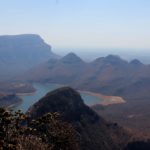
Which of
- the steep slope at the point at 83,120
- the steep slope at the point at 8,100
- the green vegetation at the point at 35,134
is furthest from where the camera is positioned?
the steep slope at the point at 8,100

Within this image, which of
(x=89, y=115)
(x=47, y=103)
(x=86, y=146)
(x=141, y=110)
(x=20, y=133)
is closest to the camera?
(x=20, y=133)

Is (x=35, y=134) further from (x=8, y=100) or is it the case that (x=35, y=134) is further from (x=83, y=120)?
(x=8, y=100)

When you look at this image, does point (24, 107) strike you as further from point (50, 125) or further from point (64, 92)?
point (50, 125)

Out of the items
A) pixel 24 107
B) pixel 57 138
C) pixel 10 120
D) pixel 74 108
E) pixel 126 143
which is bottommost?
pixel 24 107

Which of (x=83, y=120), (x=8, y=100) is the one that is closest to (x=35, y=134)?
(x=83, y=120)

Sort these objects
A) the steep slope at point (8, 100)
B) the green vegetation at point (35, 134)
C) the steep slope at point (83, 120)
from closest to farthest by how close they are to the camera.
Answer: the green vegetation at point (35, 134)
the steep slope at point (83, 120)
the steep slope at point (8, 100)

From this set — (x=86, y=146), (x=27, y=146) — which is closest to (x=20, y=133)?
(x=27, y=146)

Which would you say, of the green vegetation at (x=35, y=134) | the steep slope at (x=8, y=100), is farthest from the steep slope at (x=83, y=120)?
the steep slope at (x=8, y=100)

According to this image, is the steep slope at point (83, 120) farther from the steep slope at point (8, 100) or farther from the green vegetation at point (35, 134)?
the steep slope at point (8, 100)

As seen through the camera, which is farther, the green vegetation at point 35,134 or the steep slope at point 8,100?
the steep slope at point 8,100
